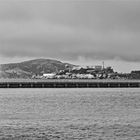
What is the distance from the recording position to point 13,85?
131 meters

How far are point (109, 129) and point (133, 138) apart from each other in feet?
16.2

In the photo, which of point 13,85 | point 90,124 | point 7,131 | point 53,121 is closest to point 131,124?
point 90,124

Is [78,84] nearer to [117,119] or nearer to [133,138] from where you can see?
[117,119]

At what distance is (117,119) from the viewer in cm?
4588

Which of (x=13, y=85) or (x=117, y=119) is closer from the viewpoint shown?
(x=117, y=119)

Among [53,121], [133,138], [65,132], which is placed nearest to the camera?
A: [133,138]

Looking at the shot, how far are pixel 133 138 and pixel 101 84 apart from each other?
107293 millimetres

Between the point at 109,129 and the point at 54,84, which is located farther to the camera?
the point at 54,84

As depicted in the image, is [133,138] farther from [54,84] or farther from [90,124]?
[54,84]

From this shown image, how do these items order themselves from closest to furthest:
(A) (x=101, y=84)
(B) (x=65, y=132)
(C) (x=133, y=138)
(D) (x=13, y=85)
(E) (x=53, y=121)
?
(C) (x=133, y=138)
(B) (x=65, y=132)
(E) (x=53, y=121)
(D) (x=13, y=85)
(A) (x=101, y=84)

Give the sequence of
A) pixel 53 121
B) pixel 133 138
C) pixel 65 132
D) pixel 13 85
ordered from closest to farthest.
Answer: pixel 133 138 → pixel 65 132 → pixel 53 121 → pixel 13 85

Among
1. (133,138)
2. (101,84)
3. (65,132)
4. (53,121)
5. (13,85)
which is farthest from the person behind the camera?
(101,84)

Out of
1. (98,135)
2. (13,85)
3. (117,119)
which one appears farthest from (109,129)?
(13,85)

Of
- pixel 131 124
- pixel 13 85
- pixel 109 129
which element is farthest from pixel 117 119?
pixel 13 85
